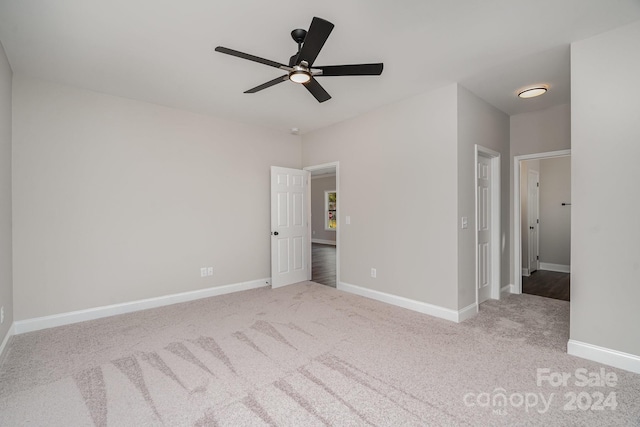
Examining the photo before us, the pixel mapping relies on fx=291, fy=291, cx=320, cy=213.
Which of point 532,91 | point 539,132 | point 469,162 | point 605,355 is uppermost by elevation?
point 532,91

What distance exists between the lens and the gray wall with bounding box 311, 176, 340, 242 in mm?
10766

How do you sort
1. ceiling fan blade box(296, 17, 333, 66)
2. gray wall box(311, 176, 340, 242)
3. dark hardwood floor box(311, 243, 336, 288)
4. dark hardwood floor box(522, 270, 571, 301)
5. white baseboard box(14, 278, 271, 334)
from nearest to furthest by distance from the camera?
1. ceiling fan blade box(296, 17, 333, 66)
2. white baseboard box(14, 278, 271, 334)
3. dark hardwood floor box(522, 270, 571, 301)
4. dark hardwood floor box(311, 243, 336, 288)
5. gray wall box(311, 176, 340, 242)

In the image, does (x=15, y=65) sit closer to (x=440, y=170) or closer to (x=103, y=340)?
(x=103, y=340)

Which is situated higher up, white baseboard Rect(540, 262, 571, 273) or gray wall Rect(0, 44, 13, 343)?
gray wall Rect(0, 44, 13, 343)

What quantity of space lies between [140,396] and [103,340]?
49.7 inches

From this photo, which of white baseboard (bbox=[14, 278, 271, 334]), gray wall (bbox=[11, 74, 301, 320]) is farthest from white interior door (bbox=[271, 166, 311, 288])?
white baseboard (bbox=[14, 278, 271, 334])

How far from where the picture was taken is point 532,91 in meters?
3.40

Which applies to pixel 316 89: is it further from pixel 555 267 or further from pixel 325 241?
pixel 325 241

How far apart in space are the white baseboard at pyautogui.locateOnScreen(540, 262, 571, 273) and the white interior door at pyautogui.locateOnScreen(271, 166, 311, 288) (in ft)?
15.9

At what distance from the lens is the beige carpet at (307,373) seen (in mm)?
1806

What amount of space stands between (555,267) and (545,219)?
0.98 meters

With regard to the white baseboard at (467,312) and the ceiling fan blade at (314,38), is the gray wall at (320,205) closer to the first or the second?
the white baseboard at (467,312)

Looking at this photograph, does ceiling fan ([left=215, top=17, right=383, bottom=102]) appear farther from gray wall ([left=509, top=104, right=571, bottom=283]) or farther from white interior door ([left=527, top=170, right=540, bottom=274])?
white interior door ([left=527, top=170, right=540, bottom=274])

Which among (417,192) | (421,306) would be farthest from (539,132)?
(421,306)
